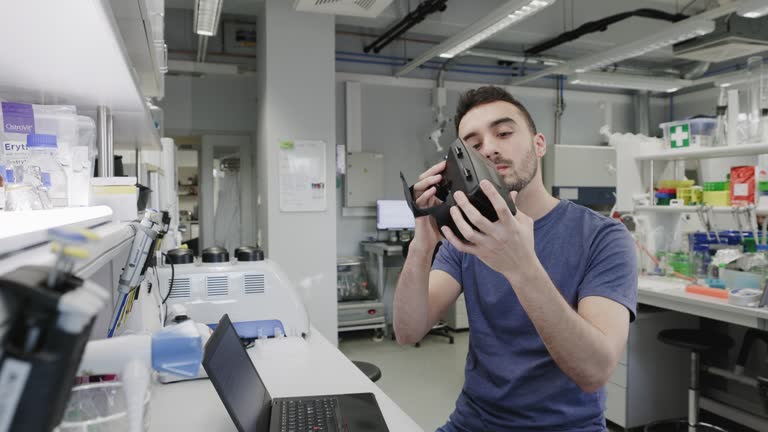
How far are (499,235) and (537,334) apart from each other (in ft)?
1.57

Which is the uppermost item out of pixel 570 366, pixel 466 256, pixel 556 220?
pixel 556 220

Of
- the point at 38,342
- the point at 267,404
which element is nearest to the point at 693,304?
the point at 267,404

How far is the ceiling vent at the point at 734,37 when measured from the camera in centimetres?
362

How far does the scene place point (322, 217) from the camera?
4090 mm

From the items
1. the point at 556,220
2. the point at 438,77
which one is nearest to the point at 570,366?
the point at 556,220

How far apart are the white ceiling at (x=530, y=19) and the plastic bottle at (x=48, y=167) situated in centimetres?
362

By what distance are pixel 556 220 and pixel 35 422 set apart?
1.26 m

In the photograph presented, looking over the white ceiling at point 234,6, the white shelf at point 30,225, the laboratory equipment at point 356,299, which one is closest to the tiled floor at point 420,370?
the laboratory equipment at point 356,299

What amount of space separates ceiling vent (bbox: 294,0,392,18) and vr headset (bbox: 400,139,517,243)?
2.27 m

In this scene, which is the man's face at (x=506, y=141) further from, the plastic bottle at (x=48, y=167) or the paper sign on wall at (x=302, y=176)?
the paper sign on wall at (x=302, y=176)

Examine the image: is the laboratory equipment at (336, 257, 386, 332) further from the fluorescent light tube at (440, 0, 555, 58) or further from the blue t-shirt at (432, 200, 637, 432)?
the blue t-shirt at (432, 200, 637, 432)

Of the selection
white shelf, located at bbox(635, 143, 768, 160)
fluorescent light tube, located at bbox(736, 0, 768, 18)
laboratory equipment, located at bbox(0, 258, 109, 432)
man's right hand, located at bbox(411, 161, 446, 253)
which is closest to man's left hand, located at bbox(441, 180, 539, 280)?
man's right hand, located at bbox(411, 161, 446, 253)

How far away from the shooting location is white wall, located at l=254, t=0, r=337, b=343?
3.92 metres

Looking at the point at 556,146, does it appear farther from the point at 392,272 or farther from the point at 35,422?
the point at 35,422
